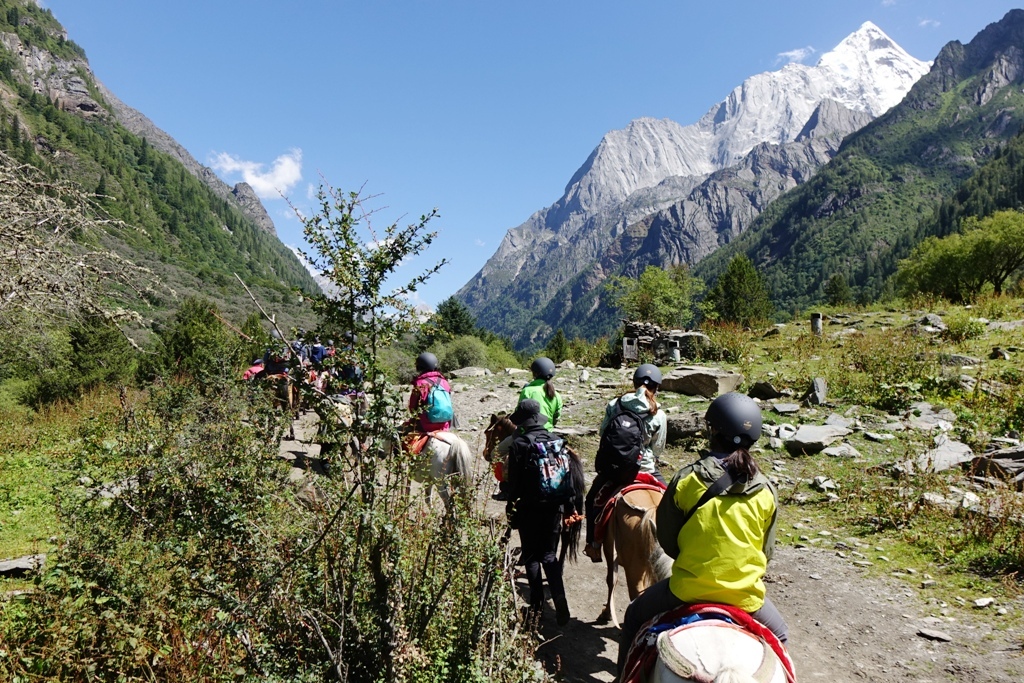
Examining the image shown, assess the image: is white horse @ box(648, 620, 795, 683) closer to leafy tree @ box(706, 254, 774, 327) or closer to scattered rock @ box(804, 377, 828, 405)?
scattered rock @ box(804, 377, 828, 405)

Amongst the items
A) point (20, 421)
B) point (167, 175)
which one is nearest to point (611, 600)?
point (20, 421)

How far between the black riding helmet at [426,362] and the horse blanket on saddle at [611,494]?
2.95 m

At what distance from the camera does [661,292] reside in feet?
165

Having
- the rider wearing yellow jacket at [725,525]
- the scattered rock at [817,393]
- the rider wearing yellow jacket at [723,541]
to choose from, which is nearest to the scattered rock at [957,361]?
the scattered rock at [817,393]

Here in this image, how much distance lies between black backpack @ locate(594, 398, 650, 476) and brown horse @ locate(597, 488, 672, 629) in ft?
1.02

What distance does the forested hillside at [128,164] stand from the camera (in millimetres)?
110875

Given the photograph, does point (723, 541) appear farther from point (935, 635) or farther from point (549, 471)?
point (935, 635)

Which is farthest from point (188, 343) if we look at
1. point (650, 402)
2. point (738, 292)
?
point (738, 292)

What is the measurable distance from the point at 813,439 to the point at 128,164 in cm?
19067

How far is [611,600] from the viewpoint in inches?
228

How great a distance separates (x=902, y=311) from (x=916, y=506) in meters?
18.7

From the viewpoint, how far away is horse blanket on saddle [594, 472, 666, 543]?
5438 millimetres

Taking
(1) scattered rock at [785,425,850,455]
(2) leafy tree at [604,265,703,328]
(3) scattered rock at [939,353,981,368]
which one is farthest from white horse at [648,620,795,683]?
(2) leafy tree at [604,265,703,328]

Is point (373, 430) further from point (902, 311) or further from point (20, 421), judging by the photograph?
point (902, 311)
